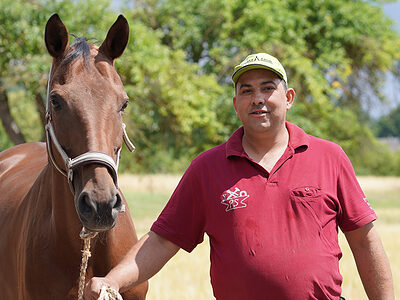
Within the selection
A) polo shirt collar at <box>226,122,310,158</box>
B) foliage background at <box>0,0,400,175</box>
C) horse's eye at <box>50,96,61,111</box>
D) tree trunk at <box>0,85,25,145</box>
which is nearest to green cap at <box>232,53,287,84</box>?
polo shirt collar at <box>226,122,310,158</box>

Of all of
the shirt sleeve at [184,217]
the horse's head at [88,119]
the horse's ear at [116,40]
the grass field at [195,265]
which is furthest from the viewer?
the grass field at [195,265]

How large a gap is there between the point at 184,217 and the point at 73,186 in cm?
60

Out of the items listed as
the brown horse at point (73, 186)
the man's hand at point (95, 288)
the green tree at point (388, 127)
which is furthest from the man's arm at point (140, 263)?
the green tree at point (388, 127)

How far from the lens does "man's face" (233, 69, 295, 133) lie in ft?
9.50

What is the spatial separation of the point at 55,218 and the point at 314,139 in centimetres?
157

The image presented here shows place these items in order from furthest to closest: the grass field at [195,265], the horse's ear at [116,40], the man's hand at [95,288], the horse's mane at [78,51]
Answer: the grass field at [195,265], the horse's ear at [116,40], the horse's mane at [78,51], the man's hand at [95,288]

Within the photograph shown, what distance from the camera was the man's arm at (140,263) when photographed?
8.86 ft

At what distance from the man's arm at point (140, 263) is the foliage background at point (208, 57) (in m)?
11.0

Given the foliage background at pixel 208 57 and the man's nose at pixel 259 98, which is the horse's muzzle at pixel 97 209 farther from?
the foliage background at pixel 208 57

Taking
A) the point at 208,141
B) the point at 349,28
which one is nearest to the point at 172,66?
the point at 208,141

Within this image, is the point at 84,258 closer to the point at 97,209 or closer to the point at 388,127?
the point at 97,209

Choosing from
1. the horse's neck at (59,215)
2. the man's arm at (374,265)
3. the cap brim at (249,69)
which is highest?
the cap brim at (249,69)

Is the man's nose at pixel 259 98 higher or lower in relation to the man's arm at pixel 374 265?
higher

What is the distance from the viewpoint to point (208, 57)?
24.4 metres
